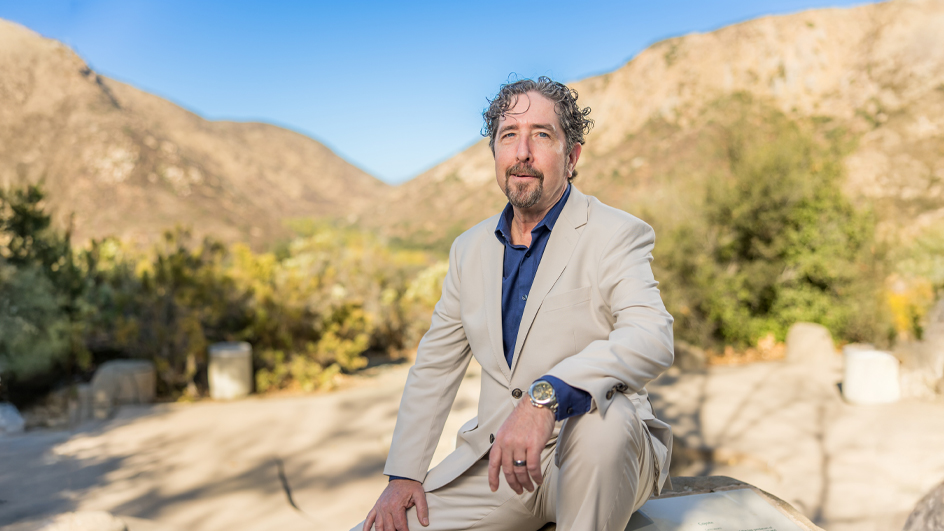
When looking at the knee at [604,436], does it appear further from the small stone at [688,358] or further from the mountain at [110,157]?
the mountain at [110,157]

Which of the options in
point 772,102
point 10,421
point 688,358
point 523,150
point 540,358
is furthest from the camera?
point 772,102

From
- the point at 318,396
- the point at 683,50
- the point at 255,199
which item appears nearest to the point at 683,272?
the point at 318,396

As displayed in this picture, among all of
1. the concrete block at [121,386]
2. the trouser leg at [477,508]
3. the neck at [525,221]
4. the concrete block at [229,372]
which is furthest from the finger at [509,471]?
the concrete block at [121,386]

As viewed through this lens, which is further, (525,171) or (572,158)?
(572,158)

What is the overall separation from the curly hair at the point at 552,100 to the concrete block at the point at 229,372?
4898mm

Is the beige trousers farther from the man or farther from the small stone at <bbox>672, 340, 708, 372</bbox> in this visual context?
the small stone at <bbox>672, 340, 708, 372</bbox>

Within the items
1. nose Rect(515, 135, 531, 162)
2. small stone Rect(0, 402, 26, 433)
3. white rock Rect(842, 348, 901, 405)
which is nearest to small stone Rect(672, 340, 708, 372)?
white rock Rect(842, 348, 901, 405)

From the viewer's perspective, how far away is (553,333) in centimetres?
146

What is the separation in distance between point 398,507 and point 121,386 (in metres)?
5.04

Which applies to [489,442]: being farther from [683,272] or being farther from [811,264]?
[811,264]

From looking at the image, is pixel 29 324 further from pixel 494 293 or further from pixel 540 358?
pixel 540 358

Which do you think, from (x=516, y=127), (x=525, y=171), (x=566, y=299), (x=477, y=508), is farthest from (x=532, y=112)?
(x=477, y=508)

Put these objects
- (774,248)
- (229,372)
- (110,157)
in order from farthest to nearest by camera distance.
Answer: (110,157) → (774,248) → (229,372)

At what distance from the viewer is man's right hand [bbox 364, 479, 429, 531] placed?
152 centimetres
